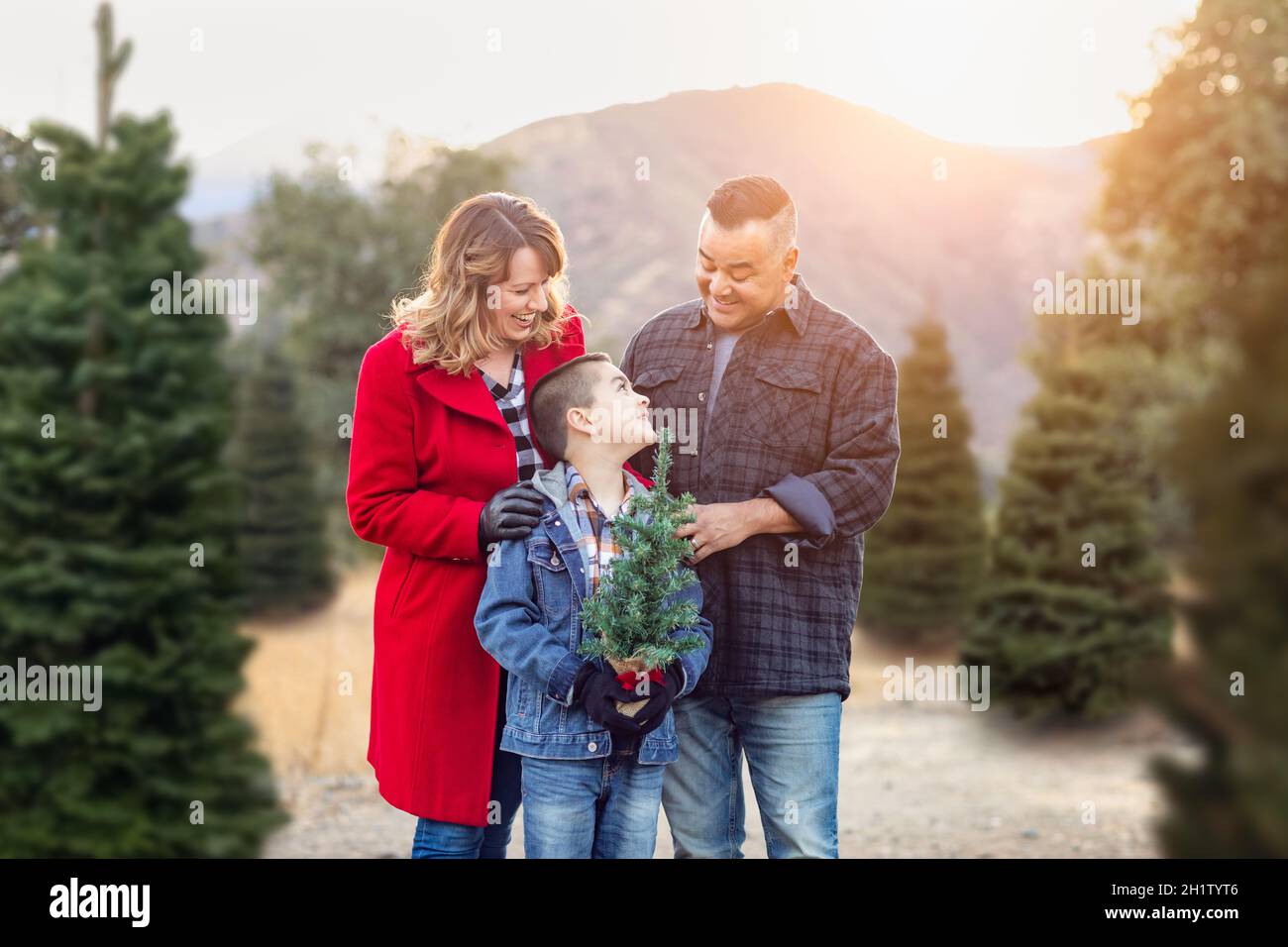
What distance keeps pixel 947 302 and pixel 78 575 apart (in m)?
44.3

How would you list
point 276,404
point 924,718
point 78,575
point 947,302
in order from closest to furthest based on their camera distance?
point 78,575 → point 924,718 → point 276,404 → point 947,302

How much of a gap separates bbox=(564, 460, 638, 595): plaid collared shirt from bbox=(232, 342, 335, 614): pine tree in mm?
13659

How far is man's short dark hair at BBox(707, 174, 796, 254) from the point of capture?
3.04 m

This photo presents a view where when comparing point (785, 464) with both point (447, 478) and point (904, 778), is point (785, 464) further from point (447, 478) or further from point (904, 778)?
point (904, 778)

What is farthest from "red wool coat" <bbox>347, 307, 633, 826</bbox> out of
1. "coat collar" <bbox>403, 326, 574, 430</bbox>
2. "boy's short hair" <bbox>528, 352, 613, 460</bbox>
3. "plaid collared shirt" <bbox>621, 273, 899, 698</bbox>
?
"plaid collared shirt" <bbox>621, 273, 899, 698</bbox>

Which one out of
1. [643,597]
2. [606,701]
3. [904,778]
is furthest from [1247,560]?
[904,778]

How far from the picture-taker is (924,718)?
1397cm

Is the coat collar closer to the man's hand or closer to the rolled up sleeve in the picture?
the man's hand

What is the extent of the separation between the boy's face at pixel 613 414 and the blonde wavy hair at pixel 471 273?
294 mm

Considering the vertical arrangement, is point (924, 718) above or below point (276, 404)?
below

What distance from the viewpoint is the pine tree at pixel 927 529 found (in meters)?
15.1

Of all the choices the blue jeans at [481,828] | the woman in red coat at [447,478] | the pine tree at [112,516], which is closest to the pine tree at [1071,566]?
the pine tree at [112,516]
